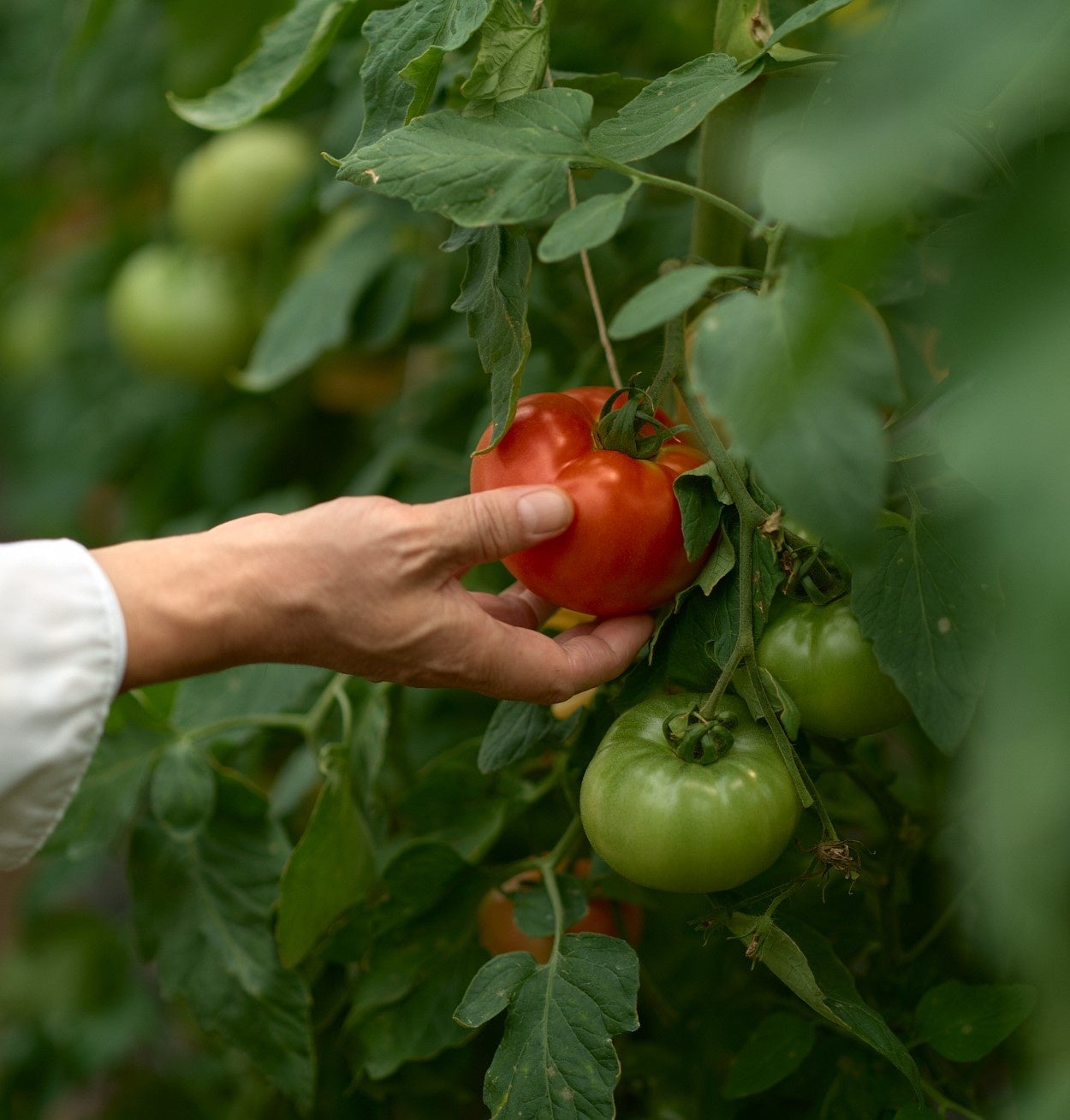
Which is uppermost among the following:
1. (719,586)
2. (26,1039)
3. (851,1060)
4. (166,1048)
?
(719,586)

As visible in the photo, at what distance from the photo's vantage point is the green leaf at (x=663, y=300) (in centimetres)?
34

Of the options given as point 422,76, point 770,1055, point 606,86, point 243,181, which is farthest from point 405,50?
point 243,181

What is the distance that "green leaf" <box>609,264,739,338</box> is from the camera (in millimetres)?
340

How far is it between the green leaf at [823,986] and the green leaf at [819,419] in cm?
22

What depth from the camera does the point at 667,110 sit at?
0.43 metres

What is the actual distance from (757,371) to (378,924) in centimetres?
41

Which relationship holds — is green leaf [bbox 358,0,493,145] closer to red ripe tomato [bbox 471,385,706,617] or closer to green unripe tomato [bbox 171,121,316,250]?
red ripe tomato [bbox 471,385,706,617]

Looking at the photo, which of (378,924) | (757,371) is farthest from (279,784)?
(757,371)

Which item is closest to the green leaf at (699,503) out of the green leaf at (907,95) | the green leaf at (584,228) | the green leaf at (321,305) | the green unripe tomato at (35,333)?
the green leaf at (584,228)

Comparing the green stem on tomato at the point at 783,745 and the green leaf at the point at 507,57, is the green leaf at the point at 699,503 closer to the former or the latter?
the green stem on tomato at the point at 783,745

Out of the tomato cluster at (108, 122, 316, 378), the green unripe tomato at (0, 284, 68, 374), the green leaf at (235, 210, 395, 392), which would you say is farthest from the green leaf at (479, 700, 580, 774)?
the green unripe tomato at (0, 284, 68, 374)

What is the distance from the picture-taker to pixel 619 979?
1.58ft

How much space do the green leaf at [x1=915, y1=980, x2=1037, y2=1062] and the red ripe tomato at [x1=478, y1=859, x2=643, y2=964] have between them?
0.16 metres

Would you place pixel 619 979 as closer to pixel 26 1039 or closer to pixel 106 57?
pixel 26 1039
